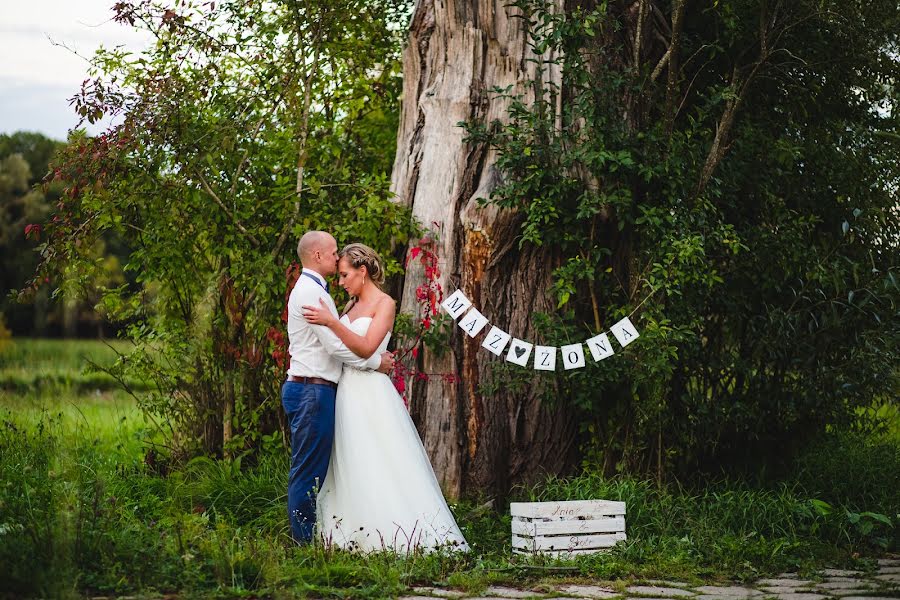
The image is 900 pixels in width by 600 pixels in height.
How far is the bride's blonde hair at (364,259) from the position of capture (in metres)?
6.41

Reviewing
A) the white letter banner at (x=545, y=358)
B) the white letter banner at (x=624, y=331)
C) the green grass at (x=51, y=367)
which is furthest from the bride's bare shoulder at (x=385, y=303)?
the green grass at (x=51, y=367)

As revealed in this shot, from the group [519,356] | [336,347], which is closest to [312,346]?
[336,347]

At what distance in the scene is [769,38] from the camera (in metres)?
7.59

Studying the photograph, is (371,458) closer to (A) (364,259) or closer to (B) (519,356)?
(A) (364,259)

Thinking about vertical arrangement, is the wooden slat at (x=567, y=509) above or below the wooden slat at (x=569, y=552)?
above

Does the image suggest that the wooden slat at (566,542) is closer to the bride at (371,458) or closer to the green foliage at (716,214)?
the bride at (371,458)

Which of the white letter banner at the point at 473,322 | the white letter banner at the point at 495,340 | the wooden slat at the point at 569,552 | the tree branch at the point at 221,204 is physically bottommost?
the wooden slat at the point at 569,552

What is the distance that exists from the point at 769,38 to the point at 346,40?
3.50 m

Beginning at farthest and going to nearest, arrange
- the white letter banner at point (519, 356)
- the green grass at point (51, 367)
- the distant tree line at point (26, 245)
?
the distant tree line at point (26, 245)
the green grass at point (51, 367)
the white letter banner at point (519, 356)

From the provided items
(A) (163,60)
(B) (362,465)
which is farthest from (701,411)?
(A) (163,60)

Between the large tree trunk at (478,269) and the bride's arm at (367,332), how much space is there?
122cm

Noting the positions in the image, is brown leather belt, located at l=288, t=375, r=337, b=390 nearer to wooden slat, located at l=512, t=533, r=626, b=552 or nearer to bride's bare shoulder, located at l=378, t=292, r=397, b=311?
bride's bare shoulder, located at l=378, t=292, r=397, b=311

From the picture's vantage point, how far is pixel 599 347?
7047 mm

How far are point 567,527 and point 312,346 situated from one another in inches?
78.1
